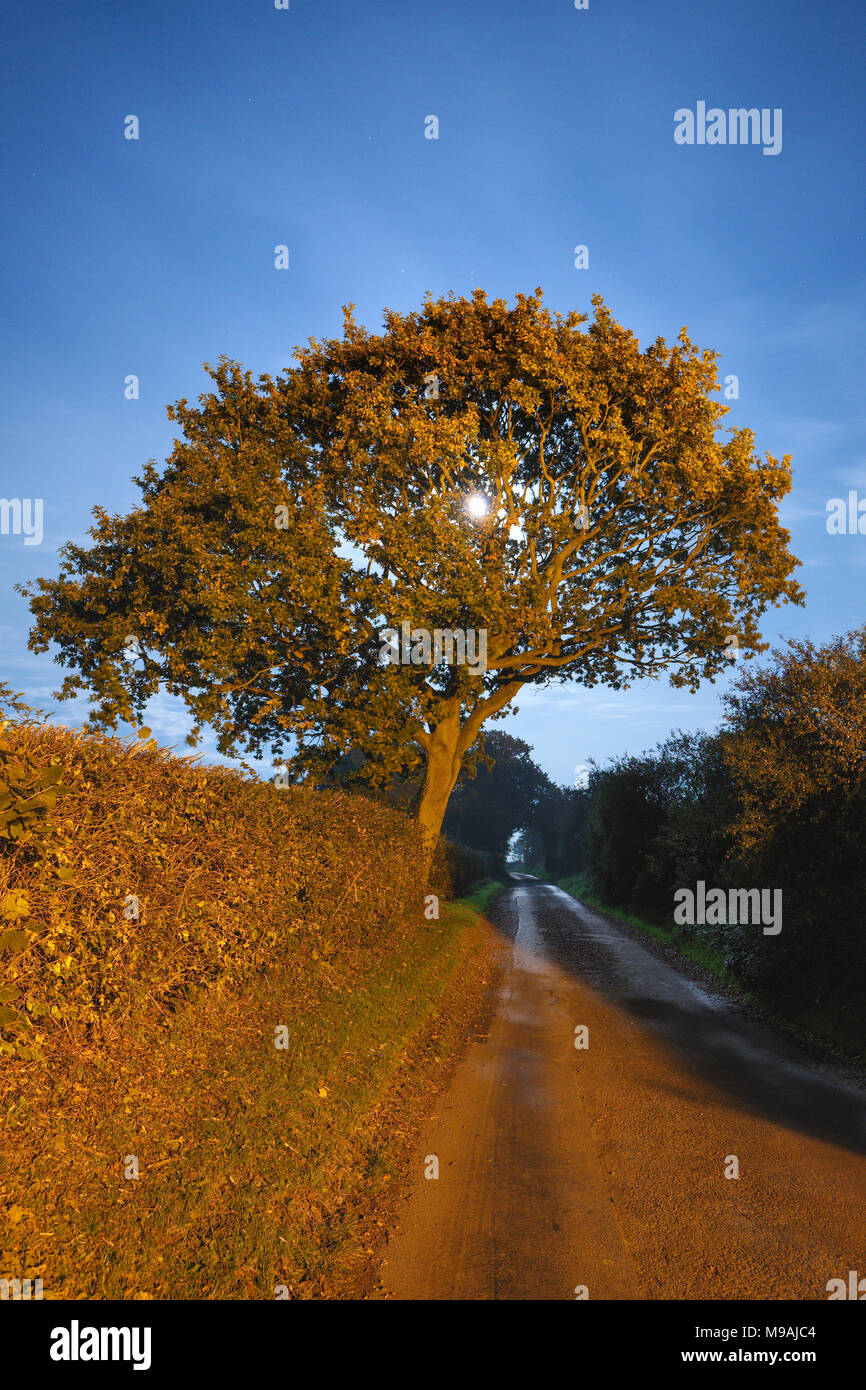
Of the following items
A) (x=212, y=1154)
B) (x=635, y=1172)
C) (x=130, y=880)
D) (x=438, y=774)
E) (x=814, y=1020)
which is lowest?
(x=814, y=1020)

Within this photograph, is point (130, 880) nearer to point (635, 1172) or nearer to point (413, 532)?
point (635, 1172)

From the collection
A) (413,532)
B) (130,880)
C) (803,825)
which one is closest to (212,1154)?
(130,880)

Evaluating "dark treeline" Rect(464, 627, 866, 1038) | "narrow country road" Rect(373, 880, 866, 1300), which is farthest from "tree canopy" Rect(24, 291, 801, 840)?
"narrow country road" Rect(373, 880, 866, 1300)

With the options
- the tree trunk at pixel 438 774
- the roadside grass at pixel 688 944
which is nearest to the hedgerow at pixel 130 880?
the roadside grass at pixel 688 944

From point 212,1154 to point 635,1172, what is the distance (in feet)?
11.4

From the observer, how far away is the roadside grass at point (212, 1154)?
13.4 ft

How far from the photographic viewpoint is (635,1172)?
612cm

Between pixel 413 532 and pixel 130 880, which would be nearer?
pixel 130 880

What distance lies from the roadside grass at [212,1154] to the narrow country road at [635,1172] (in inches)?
18.9
